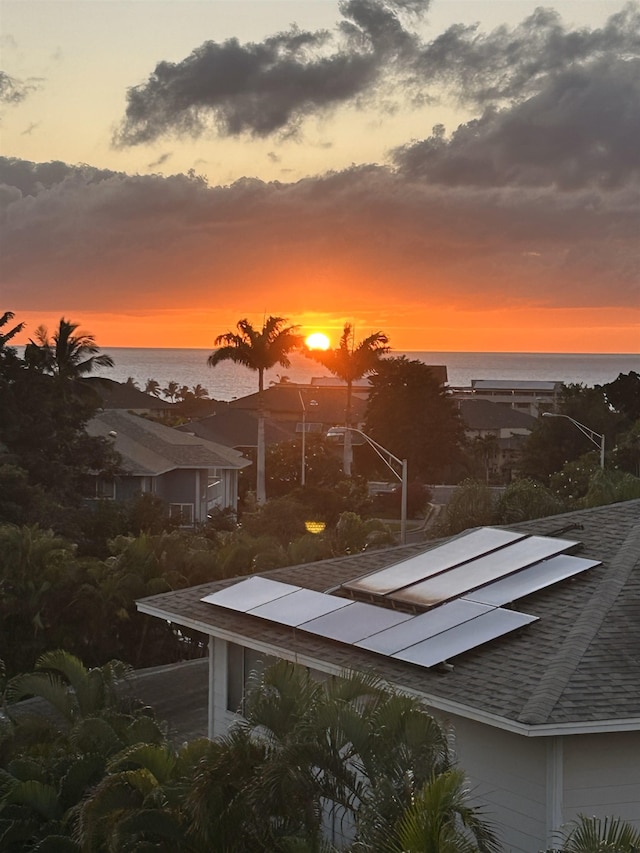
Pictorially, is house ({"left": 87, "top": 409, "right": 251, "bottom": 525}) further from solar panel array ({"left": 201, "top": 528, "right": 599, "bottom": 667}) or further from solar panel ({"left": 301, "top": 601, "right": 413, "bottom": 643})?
solar panel ({"left": 301, "top": 601, "right": 413, "bottom": 643})

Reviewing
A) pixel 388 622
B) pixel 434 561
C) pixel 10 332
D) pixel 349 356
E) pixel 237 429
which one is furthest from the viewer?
pixel 237 429

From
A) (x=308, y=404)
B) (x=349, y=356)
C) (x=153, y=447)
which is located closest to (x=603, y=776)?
(x=153, y=447)

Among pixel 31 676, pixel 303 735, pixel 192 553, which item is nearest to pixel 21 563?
pixel 192 553

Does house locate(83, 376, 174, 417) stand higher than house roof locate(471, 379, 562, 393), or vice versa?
house roof locate(471, 379, 562, 393)

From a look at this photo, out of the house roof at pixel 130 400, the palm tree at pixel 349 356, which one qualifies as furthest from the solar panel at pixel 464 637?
the house roof at pixel 130 400

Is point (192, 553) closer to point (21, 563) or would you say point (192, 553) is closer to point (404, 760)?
point (21, 563)

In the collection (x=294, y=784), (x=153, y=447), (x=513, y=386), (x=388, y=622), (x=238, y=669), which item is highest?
(x=513, y=386)

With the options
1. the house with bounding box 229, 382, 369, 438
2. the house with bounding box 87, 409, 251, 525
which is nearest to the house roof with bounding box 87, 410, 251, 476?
the house with bounding box 87, 409, 251, 525

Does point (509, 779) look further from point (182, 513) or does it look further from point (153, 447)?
point (153, 447)
